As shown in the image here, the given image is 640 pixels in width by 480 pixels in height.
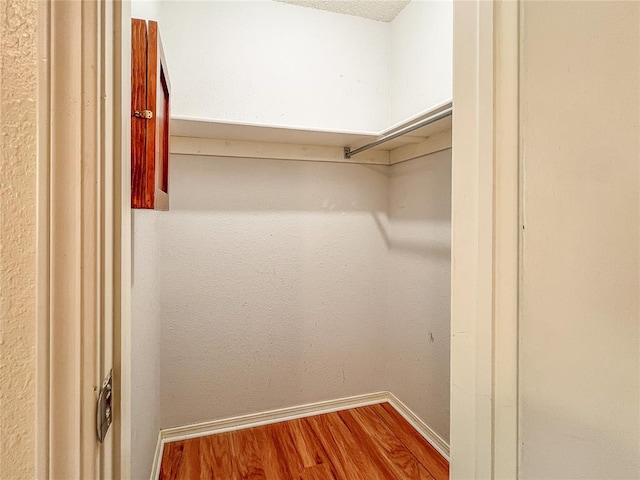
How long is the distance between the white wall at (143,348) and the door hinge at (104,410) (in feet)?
1.99

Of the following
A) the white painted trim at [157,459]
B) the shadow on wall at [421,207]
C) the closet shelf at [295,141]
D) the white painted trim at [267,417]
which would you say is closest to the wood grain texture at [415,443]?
the white painted trim at [267,417]

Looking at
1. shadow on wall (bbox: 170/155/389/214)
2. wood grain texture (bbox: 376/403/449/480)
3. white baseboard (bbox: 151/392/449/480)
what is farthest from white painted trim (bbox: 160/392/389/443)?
shadow on wall (bbox: 170/155/389/214)

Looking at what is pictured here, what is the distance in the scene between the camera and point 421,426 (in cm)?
183

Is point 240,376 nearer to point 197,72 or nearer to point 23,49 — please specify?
point 197,72

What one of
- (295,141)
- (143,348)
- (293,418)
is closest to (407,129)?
(295,141)

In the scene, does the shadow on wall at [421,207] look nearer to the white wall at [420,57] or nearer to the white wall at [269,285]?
the white wall at [269,285]

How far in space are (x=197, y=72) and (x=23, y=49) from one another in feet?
5.24

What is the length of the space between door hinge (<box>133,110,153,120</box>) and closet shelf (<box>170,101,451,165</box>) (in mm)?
748

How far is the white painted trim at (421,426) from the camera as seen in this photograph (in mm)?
1666

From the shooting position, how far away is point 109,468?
0.38 meters
